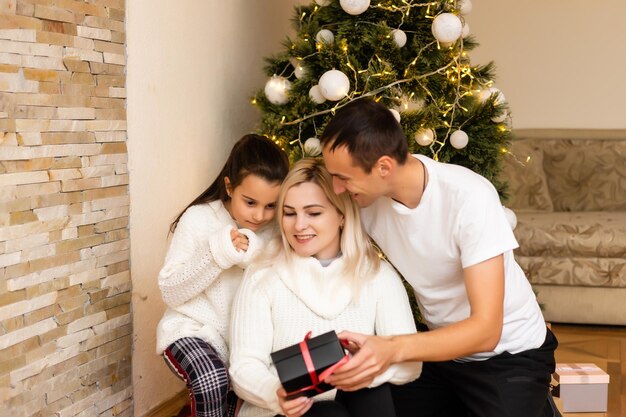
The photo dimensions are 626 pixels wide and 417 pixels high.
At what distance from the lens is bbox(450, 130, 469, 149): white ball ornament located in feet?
8.61

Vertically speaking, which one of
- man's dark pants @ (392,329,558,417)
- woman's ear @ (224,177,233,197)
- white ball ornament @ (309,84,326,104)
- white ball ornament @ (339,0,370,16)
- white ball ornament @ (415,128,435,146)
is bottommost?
man's dark pants @ (392,329,558,417)

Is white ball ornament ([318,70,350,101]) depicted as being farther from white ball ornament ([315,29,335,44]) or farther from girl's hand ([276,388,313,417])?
girl's hand ([276,388,313,417])

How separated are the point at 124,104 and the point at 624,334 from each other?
2.71m

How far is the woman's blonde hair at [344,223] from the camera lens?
196 cm

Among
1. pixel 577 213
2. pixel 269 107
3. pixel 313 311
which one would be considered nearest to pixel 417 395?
pixel 313 311

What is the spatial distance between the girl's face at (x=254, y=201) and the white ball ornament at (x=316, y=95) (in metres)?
0.60

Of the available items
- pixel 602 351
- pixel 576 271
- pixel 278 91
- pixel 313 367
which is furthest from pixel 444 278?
pixel 576 271

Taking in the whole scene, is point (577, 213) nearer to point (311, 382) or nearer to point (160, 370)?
point (160, 370)

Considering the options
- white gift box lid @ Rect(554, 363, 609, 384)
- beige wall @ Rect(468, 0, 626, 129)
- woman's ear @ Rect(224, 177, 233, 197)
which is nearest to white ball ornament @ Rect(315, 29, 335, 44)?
woman's ear @ Rect(224, 177, 233, 197)

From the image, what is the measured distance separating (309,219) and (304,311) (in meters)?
0.23

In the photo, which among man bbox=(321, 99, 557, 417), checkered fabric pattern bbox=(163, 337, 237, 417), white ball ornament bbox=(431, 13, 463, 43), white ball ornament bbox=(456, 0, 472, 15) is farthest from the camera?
white ball ornament bbox=(456, 0, 472, 15)

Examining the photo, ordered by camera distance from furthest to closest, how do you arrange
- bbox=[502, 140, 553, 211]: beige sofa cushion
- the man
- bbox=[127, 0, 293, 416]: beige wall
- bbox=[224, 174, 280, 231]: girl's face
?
bbox=[502, 140, 553, 211]: beige sofa cushion → bbox=[127, 0, 293, 416]: beige wall → bbox=[224, 174, 280, 231]: girl's face → the man

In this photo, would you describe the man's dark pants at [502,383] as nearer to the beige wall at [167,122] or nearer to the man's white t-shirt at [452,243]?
the man's white t-shirt at [452,243]

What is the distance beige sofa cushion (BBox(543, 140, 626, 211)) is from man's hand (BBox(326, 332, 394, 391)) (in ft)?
9.97
